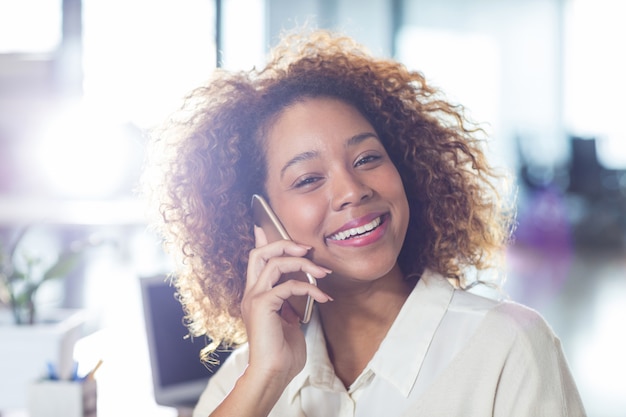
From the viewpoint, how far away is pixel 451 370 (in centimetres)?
110

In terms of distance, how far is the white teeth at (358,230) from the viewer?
1189 mm

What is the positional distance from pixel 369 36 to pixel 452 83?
5.03 ft

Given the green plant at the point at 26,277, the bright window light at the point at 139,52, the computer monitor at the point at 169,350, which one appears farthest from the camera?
the bright window light at the point at 139,52

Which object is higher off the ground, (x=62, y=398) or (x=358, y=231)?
(x=358, y=231)

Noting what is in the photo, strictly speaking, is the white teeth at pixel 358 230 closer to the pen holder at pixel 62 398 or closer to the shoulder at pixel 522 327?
the shoulder at pixel 522 327

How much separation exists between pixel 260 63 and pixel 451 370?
834 millimetres

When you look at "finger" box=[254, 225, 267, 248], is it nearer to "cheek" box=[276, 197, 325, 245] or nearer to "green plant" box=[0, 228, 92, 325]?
"cheek" box=[276, 197, 325, 245]

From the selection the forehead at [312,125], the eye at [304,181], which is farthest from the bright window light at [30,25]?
the eye at [304,181]

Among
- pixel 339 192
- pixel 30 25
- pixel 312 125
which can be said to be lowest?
pixel 339 192

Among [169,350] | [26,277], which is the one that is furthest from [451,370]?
[26,277]

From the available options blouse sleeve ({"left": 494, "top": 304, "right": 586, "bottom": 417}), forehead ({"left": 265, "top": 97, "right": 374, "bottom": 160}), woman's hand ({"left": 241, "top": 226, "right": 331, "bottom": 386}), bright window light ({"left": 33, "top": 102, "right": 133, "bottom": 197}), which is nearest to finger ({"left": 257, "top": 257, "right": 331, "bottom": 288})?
woman's hand ({"left": 241, "top": 226, "right": 331, "bottom": 386})

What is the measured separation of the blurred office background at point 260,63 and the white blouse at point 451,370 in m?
0.43

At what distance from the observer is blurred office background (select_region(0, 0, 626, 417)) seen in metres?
2.87

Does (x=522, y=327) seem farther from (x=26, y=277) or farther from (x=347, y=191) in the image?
(x=26, y=277)
